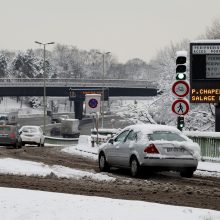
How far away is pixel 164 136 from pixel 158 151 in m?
0.68

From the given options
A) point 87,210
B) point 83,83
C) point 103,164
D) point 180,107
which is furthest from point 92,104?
point 83,83

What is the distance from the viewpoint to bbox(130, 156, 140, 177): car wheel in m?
16.3

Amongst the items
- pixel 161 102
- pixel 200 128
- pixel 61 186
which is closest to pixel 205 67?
pixel 61 186

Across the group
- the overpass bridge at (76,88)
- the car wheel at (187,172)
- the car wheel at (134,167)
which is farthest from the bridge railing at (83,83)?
the car wheel at (187,172)

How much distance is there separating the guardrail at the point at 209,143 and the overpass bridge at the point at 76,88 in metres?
77.6

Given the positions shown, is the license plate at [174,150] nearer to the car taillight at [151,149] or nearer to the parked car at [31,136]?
the car taillight at [151,149]

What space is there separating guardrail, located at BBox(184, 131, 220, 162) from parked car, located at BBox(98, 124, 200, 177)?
435cm

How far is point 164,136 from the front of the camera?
16703 mm

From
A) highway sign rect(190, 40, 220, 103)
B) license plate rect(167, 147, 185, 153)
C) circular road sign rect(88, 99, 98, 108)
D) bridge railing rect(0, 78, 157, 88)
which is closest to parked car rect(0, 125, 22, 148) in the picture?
circular road sign rect(88, 99, 98, 108)

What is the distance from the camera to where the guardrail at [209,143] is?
2109cm

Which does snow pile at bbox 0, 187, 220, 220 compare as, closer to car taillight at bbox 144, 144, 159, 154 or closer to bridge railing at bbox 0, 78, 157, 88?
car taillight at bbox 144, 144, 159, 154

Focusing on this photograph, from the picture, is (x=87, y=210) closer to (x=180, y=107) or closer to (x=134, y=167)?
(x=134, y=167)

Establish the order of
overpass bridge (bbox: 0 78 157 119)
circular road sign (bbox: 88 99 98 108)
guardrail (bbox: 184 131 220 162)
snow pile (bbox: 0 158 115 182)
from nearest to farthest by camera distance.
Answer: snow pile (bbox: 0 158 115 182)
guardrail (bbox: 184 131 220 162)
circular road sign (bbox: 88 99 98 108)
overpass bridge (bbox: 0 78 157 119)

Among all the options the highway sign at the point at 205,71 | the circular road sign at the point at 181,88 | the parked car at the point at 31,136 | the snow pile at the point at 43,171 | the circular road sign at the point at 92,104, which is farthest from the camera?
the parked car at the point at 31,136
